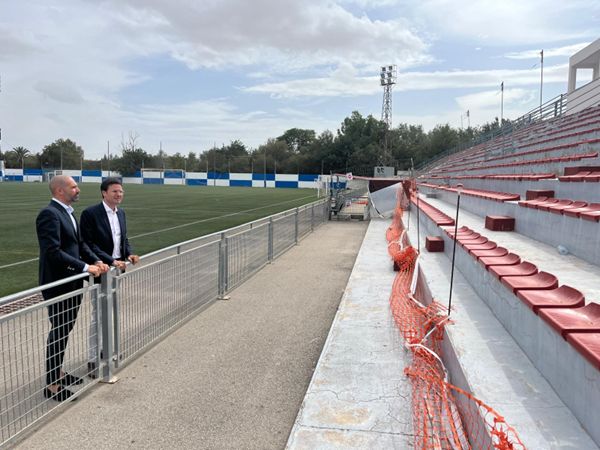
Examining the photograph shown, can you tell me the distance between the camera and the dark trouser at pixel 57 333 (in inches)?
147

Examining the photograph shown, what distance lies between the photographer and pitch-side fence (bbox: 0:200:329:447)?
3443 mm

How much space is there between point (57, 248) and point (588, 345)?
3.86 m

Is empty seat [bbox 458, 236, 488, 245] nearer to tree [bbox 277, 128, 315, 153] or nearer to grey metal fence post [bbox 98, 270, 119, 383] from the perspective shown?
grey metal fence post [bbox 98, 270, 119, 383]

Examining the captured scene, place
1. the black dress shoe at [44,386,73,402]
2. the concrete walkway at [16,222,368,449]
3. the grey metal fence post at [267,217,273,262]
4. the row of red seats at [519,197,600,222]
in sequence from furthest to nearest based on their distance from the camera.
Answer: the grey metal fence post at [267,217,273,262] → the row of red seats at [519,197,600,222] → the black dress shoe at [44,386,73,402] → the concrete walkway at [16,222,368,449]

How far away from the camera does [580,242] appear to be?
4145mm

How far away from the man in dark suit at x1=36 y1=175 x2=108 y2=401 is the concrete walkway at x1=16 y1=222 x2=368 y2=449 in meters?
0.30

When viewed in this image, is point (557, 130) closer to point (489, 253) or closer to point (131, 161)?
point (489, 253)

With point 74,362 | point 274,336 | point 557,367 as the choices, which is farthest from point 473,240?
point 74,362

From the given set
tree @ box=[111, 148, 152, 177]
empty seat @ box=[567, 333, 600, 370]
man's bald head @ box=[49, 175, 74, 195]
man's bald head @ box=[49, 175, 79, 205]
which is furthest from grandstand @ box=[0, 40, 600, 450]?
tree @ box=[111, 148, 152, 177]

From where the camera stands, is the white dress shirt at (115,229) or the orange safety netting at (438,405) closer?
the orange safety netting at (438,405)

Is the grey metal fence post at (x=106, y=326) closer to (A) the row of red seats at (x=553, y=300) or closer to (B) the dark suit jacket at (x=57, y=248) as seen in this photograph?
(B) the dark suit jacket at (x=57, y=248)

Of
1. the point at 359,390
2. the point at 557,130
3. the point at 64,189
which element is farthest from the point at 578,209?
the point at 557,130

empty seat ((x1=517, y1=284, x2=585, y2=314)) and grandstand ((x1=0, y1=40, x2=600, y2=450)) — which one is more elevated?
empty seat ((x1=517, y1=284, x2=585, y2=314))

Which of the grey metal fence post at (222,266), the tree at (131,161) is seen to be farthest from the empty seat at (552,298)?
the tree at (131,161)
